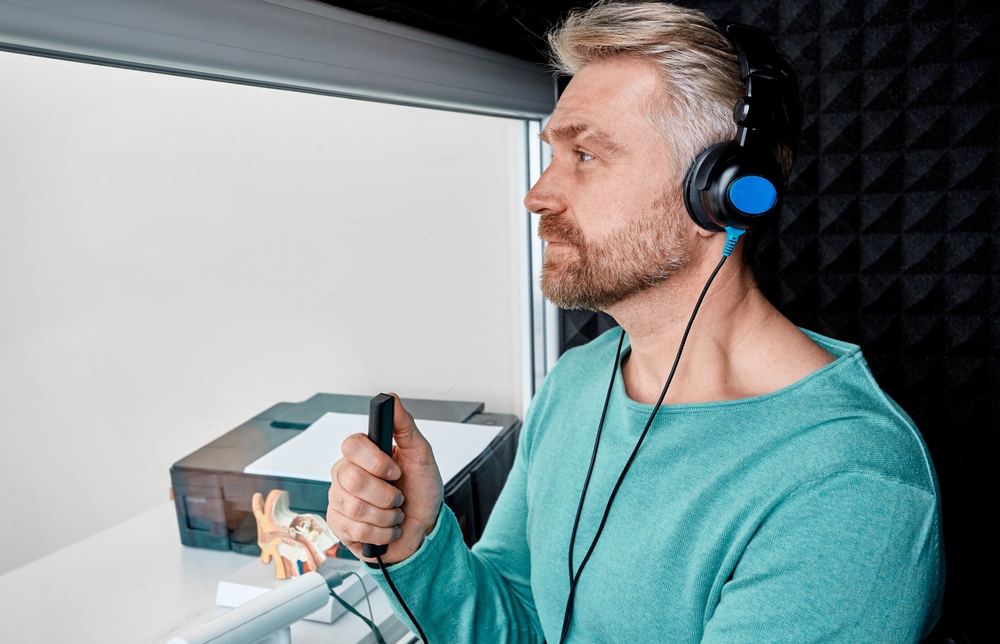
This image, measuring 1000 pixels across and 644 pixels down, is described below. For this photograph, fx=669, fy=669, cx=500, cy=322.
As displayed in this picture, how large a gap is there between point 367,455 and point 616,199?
0.47 m

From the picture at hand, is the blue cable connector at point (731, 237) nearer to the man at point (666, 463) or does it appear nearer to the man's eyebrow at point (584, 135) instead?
the man at point (666, 463)

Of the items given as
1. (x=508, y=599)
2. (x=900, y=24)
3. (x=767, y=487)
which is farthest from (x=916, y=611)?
(x=900, y=24)

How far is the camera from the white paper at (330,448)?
992 millimetres

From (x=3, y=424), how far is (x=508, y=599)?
70 cm

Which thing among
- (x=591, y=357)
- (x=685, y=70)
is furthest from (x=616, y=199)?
(x=591, y=357)

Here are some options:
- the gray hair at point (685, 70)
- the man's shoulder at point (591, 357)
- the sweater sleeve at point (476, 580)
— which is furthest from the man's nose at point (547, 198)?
the sweater sleeve at point (476, 580)

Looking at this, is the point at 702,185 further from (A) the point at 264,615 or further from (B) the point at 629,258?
(A) the point at 264,615

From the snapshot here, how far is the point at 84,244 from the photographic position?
681mm

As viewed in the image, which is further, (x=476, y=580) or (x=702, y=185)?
(x=476, y=580)

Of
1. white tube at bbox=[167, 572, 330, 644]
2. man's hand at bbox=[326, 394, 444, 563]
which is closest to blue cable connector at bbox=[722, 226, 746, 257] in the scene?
man's hand at bbox=[326, 394, 444, 563]

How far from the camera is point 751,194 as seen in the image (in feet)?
2.60

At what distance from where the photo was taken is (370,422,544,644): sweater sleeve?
2.87ft

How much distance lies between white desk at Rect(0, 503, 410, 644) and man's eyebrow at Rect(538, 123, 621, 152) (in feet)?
2.36

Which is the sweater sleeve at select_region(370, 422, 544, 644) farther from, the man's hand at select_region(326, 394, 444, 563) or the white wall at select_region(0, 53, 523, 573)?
the white wall at select_region(0, 53, 523, 573)
